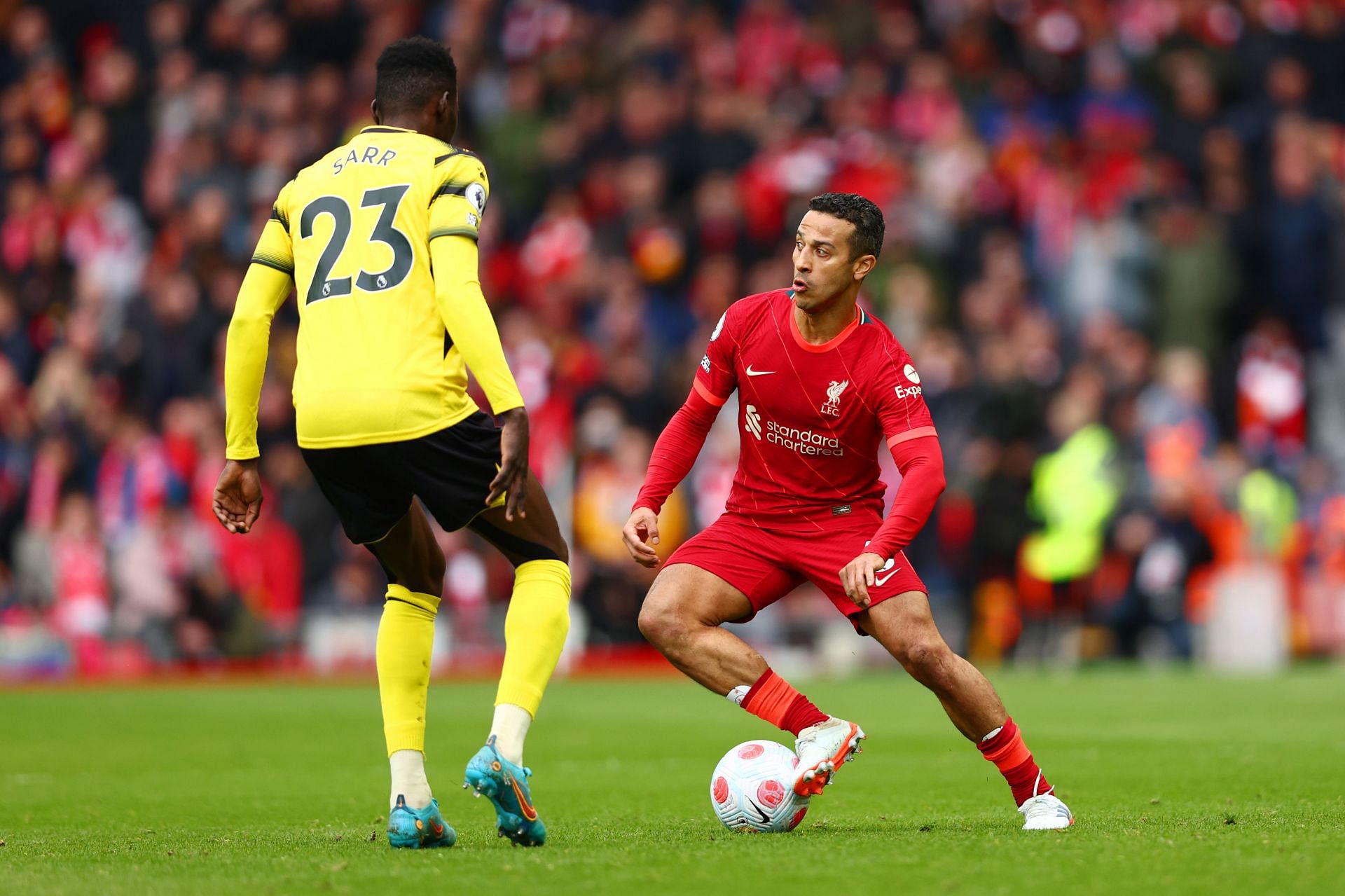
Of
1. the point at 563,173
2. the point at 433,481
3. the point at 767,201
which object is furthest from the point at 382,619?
the point at 563,173

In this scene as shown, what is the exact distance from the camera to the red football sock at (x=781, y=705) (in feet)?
22.1

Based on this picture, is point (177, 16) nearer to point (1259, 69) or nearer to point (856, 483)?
point (1259, 69)

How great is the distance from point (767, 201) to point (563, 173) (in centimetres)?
263

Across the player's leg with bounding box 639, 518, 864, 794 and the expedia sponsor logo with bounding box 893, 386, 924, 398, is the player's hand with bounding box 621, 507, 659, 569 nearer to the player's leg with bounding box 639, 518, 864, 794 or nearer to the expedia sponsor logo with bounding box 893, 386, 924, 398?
the player's leg with bounding box 639, 518, 864, 794

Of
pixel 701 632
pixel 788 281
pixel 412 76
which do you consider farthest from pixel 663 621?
pixel 788 281

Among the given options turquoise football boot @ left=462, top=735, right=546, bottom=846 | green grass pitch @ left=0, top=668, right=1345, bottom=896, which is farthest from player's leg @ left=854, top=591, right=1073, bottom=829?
turquoise football boot @ left=462, top=735, right=546, bottom=846

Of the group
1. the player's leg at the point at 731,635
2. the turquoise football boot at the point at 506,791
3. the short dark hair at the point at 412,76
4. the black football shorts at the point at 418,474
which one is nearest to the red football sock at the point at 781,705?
the player's leg at the point at 731,635

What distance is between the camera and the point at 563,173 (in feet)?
68.5

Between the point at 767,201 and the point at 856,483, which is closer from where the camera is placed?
the point at 856,483

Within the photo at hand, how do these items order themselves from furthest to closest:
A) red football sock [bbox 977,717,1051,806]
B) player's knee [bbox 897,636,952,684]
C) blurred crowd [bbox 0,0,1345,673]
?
1. blurred crowd [bbox 0,0,1345,673]
2. red football sock [bbox 977,717,1051,806]
3. player's knee [bbox 897,636,952,684]

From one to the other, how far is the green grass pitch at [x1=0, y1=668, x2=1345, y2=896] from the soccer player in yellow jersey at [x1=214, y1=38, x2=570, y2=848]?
0.53 m

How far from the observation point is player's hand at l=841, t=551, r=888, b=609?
626 centimetres

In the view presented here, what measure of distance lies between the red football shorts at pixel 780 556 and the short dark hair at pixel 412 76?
1.92 meters

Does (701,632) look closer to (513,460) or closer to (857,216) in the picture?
(513,460)
